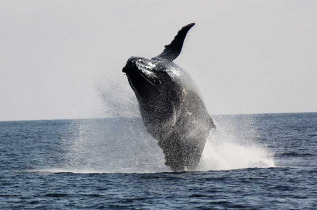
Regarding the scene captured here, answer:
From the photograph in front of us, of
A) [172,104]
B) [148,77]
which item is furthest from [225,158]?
[148,77]

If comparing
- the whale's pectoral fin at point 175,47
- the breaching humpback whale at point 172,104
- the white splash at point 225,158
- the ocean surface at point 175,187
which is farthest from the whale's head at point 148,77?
the white splash at point 225,158

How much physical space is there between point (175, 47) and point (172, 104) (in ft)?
6.25

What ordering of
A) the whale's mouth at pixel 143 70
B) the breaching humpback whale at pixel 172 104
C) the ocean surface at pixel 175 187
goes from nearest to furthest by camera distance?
the ocean surface at pixel 175 187
the whale's mouth at pixel 143 70
the breaching humpback whale at pixel 172 104

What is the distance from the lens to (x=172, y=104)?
21.4 meters

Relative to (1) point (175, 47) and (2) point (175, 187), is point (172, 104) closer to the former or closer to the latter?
(1) point (175, 47)

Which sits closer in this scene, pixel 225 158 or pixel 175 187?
pixel 175 187

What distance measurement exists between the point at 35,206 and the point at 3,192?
365cm

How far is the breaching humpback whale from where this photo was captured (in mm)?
20312

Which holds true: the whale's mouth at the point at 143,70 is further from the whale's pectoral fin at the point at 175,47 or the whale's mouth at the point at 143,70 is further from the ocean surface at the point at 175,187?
the ocean surface at the point at 175,187

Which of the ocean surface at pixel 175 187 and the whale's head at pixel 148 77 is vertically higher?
the whale's head at pixel 148 77

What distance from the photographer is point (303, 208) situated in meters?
17.3

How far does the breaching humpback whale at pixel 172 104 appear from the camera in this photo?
2031 cm

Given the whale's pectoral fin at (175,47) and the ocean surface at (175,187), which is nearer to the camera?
the ocean surface at (175,187)

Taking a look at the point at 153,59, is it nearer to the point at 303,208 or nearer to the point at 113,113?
the point at 113,113
